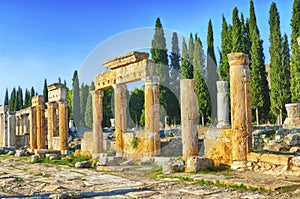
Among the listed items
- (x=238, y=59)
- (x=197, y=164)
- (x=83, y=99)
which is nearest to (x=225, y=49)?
(x=83, y=99)

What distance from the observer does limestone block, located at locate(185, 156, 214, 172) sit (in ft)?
40.2

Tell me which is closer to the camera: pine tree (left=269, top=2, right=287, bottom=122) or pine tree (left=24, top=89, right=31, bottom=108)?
pine tree (left=269, top=2, right=287, bottom=122)

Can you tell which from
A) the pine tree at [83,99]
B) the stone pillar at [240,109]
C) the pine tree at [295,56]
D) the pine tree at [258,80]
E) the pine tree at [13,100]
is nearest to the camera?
the stone pillar at [240,109]

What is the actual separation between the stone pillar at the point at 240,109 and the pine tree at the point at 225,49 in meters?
22.5

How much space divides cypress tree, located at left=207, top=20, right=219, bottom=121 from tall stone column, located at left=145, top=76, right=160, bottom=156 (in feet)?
69.5

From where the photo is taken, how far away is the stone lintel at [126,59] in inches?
681

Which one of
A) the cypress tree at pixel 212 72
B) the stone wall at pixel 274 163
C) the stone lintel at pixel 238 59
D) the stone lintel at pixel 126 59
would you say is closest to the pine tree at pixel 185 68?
the cypress tree at pixel 212 72

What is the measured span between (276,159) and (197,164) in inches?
99.3

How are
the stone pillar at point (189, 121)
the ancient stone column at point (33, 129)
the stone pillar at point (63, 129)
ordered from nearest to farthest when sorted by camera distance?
the stone pillar at point (189, 121)
the stone pillar at point (63, 129)
the ancient stone column at point (33, 129)

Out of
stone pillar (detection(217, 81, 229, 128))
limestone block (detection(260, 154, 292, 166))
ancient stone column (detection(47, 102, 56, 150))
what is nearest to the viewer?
limestone block (detection(260, 154, 292, 166))

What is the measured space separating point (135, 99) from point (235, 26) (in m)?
16.8

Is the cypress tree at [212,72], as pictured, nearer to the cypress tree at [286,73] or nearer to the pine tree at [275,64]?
the pine tree at [275,64]

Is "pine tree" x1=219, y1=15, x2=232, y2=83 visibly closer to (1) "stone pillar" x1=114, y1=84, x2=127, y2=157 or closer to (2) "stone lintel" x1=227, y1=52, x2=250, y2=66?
(1) "stone pillar" x1=114, y1=84, x2=127, y2=157

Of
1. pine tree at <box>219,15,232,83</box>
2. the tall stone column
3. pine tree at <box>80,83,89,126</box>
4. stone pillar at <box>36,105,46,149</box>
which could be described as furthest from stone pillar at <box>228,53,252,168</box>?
pine tree at <box>80,83,89,126</box>
